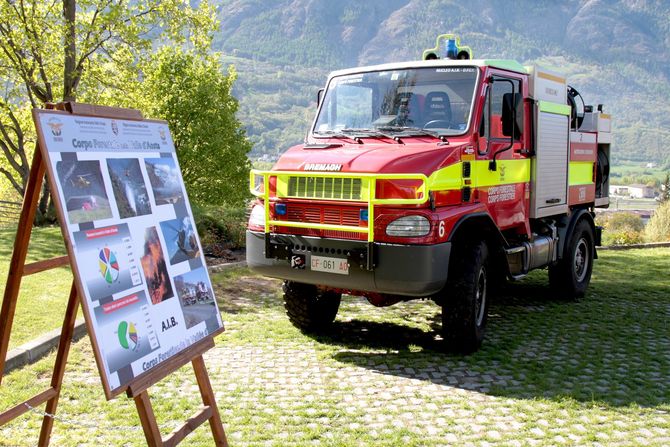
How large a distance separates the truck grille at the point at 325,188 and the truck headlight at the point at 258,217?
0.44 m

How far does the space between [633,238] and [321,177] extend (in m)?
16.3

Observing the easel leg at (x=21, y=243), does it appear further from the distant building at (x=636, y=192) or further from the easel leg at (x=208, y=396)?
the distant building at (x=636, y=192)

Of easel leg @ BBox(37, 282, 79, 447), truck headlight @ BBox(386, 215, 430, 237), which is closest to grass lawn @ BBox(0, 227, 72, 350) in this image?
easel leg @ BBox(37, 282, 79, 447)

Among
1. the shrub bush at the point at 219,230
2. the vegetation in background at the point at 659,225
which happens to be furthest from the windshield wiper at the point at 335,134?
the vegetation in background at the point at 659,225

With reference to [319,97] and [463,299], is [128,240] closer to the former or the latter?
[463,299]

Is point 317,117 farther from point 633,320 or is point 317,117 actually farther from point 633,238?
point 633,238

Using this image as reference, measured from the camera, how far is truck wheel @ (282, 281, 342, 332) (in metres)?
6.99

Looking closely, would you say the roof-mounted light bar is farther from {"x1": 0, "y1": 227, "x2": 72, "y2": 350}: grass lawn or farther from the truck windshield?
{"x1": 0, "y1": 227, "x2": 72, "y2": 350}: grass lawn

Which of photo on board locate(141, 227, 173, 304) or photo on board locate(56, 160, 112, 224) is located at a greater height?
photo on board locate(56, 160, 112, 224)

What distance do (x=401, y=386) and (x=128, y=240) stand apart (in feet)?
9.39

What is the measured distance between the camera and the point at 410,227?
226 inches

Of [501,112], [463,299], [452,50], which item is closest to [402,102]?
[501,112]

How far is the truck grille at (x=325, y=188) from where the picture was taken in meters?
5.96

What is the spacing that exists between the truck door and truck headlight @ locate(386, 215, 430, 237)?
113 cm
